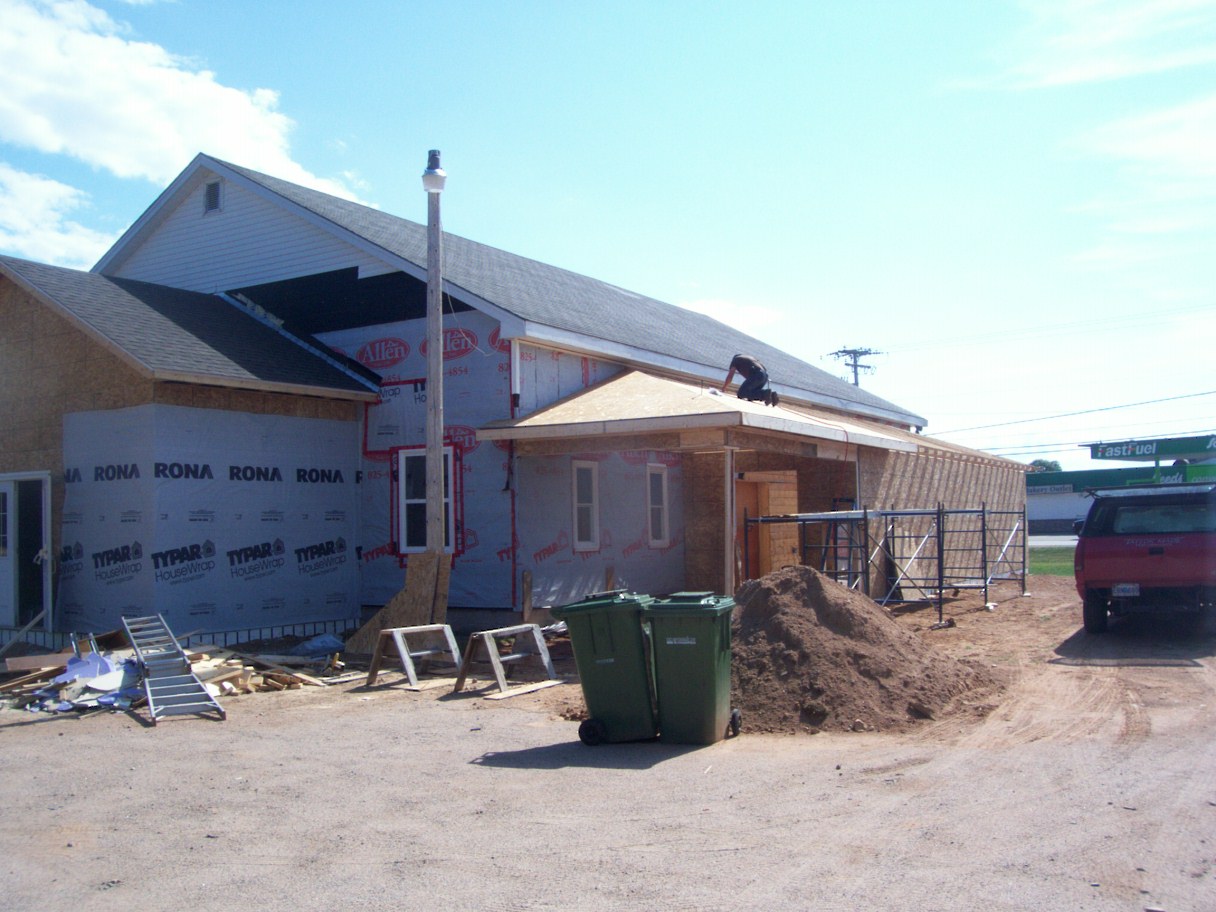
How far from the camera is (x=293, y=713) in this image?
9.84 m

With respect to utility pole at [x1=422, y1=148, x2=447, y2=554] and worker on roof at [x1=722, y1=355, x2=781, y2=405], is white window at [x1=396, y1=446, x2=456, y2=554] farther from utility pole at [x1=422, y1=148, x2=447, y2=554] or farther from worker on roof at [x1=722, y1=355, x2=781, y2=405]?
worker on roof at [x1=722, y1=355, x2=781, y2=405]

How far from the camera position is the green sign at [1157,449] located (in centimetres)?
3706

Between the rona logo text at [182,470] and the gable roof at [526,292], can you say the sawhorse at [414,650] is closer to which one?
the rona logo text at [182,470]

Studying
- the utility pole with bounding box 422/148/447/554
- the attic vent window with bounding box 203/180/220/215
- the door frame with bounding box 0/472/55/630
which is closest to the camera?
the utility pole with bounding box 422/148/447/554

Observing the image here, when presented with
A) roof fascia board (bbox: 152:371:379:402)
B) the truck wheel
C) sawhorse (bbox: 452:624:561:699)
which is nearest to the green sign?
the truck wheel

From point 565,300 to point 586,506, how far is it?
4.07 meters

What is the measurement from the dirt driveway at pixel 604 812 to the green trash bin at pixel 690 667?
0.24 metres

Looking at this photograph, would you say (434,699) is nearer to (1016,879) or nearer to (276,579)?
(276,579)

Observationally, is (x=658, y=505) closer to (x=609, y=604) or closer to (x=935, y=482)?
(x=935, y=482)

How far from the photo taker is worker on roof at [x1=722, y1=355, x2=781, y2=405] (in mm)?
15609

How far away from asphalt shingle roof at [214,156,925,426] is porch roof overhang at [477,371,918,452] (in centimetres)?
125

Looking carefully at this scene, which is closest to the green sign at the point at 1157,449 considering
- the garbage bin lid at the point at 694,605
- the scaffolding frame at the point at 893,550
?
the scaffolding frame at the point at 893,550

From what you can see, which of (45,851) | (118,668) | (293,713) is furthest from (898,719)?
(118,668)

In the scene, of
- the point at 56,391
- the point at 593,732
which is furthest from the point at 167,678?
the point at 56,391
